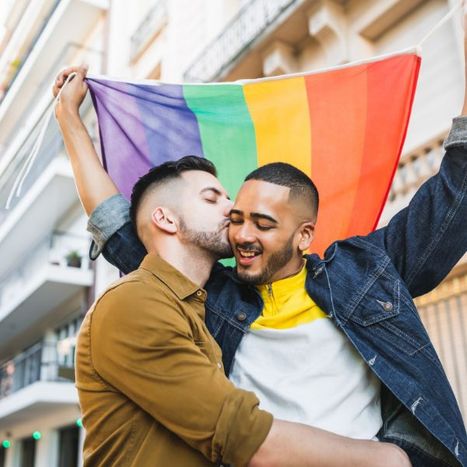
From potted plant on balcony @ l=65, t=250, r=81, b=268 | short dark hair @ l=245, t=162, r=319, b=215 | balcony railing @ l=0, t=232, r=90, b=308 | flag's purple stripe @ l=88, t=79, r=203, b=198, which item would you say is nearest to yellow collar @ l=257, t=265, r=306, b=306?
short dark hair @ l=245, t=162, r=319, b=215

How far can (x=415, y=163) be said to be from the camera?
618cm

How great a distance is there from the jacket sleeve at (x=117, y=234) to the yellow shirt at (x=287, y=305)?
577mm

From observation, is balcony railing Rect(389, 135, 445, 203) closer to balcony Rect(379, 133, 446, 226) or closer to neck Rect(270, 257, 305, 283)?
balcony Rect(379, 133, 446, 226)

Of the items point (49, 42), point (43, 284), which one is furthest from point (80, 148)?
point (49, 42)

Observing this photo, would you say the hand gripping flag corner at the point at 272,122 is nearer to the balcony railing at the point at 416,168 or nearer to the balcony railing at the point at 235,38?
the balcony railing at the point at 416,168

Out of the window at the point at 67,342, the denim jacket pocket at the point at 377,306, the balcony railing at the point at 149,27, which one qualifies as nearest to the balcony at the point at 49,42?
the balcony railing at the point at 149,27

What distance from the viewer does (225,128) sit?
3.23m

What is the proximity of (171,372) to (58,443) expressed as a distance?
13636 mm

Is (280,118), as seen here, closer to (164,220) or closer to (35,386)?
(164,220)

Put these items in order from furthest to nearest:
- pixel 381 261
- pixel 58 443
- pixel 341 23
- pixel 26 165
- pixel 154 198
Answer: pixel 58 443
pixel 341 23
pixel 26 165
pixel 154 198
pixel 381 261

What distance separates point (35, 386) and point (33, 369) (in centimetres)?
172

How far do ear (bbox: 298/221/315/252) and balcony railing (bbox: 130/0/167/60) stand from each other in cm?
1105

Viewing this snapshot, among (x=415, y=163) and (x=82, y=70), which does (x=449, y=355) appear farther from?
(x=82, y=70)

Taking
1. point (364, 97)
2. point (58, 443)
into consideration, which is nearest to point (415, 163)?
point (364, 97)
